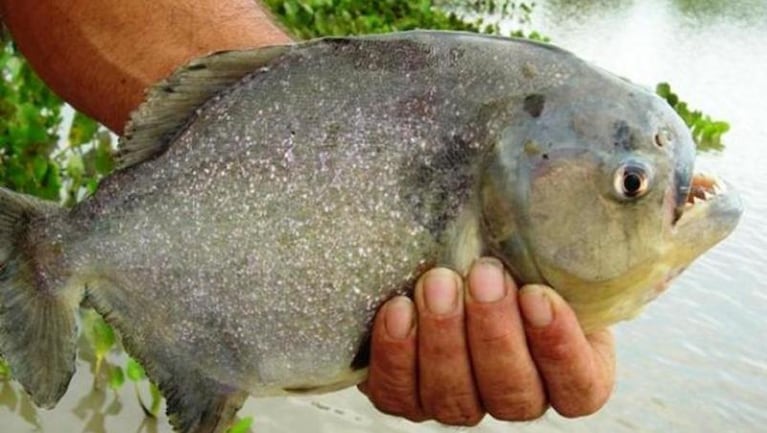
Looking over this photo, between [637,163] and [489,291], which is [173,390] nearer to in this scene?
[489,291]

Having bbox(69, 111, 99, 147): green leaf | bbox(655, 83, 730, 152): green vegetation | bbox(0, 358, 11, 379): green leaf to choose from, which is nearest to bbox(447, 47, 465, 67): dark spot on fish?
bbox(0, 358, 11, 379): green leaf

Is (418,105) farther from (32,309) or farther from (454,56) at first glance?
(32,309)

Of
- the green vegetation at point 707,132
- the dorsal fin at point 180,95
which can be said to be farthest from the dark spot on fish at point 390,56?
the green vegetation at point 707,132

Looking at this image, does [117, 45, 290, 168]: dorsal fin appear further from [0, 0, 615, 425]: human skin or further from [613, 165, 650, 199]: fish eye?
[613, 165, 650, 199]: fish eye

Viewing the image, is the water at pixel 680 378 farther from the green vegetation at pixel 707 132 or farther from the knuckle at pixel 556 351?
the knuckle at pixel 556 351

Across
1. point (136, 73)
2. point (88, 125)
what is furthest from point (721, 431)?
point (136, 73)
